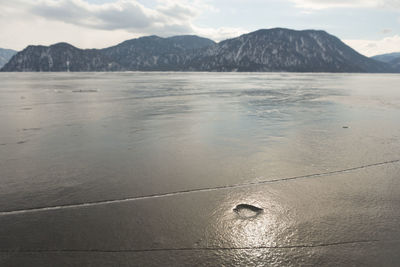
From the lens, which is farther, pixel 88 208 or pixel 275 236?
pixel 88 208

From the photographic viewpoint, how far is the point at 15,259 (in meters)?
5.05

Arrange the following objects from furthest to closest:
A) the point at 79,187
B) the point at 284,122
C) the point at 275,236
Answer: the point at 284,122 < the point at 79,187 < the point at 275,236

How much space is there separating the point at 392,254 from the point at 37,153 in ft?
41.3

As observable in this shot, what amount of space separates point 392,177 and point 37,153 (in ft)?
44.7

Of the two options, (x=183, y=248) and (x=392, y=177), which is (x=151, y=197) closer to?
(x=183, y=248)

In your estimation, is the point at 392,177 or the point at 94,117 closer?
the point at 392,177

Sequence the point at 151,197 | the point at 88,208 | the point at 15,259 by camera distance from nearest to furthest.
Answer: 1. the point at 15,259
2. the point at 88,208
3. the point at 151,197

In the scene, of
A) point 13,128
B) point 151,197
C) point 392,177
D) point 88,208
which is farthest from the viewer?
point 13,128

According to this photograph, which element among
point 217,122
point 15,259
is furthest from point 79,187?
point 217,122

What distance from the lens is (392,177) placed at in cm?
901

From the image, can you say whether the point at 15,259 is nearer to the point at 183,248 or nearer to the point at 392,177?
the point at 183,248

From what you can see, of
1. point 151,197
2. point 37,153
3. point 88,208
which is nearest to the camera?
point 88,208

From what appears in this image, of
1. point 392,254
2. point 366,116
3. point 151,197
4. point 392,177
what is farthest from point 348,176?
point 366,116

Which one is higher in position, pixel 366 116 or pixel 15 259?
pixel 366 116
